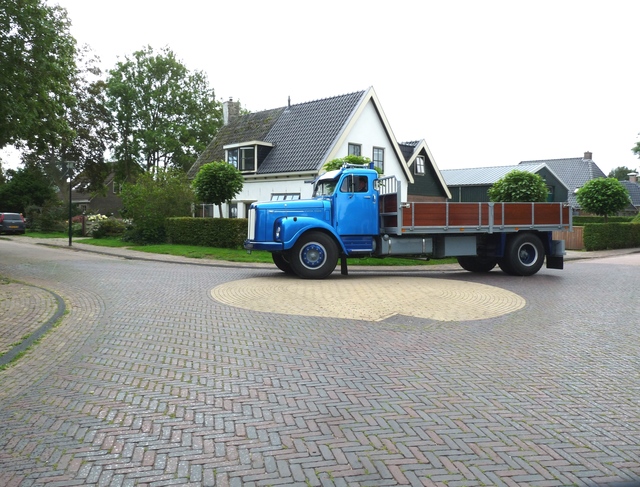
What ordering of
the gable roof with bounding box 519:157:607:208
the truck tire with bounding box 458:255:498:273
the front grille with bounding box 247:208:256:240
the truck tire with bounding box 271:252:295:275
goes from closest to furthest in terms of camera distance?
the front grille with bounding box 247:208:256:240 → the truck tire with bounding box 271:252:295:275 → the truck tire with bounding box 458:255:498:273 → the gable roof with bounding box 519:157:607:208

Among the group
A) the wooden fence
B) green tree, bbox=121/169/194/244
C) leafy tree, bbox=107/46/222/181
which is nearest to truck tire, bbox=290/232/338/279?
green tree, bbox=121/169/194/244

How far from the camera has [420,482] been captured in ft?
11.3

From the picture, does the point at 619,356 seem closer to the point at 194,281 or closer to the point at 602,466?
the point at 602,466

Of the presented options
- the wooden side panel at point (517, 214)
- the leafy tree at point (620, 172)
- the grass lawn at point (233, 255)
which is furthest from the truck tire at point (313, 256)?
the leafy tree at point (620, 172)

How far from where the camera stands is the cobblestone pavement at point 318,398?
3.66m

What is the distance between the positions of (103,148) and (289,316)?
122 feet

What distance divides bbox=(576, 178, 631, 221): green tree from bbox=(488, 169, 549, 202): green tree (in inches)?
347

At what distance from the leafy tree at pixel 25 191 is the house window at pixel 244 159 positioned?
67.1 feet

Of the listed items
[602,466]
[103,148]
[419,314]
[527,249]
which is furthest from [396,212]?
[103,148]

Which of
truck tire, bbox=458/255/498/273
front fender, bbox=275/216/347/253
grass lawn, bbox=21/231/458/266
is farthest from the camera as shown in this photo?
grass lawn, bbox=21/231/458/266

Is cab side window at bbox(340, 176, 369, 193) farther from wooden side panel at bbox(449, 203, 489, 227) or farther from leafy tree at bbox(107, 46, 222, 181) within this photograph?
leafy tree at bbox(107, 46, 222, 181)

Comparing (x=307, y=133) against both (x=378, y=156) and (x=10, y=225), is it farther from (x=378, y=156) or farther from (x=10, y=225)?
(x=10, y=225)

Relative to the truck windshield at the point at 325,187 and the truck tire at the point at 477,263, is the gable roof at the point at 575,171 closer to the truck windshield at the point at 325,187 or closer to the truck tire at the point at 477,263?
the truck tire at the point at 477,263

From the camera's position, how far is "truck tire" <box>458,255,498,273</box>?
55.4 ft
